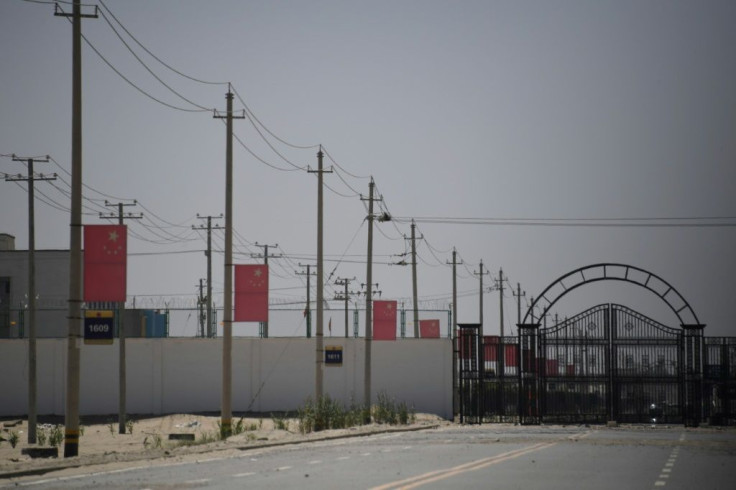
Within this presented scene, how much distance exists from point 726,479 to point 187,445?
592 inches

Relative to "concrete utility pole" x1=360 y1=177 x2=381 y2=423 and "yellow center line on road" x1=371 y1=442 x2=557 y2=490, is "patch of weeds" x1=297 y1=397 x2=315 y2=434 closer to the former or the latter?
"concrete utility pole" x1=360 y1=177 x2=381 y2=423

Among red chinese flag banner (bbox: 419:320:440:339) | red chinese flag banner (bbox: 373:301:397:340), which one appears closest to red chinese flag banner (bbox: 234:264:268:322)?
red chinese flag banner (bbox: 373:301:397:340)

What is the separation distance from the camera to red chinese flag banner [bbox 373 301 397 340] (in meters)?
55.9

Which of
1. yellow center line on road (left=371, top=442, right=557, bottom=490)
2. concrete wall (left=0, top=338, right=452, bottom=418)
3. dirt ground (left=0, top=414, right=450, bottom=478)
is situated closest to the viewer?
yellow center line on road (left=371, top=442, right=557, bottom=490)

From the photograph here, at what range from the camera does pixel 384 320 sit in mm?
56219

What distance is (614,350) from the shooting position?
44.0 meters

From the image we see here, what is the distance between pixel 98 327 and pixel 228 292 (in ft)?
30.8

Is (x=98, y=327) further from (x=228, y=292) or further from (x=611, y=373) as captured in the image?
(x=611, y=373)

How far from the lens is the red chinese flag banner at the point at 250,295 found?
46.0 metres

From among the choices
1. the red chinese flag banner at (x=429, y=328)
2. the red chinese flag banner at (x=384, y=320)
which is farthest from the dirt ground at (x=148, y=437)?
the red chinese flag banner at (x=429, y=328)

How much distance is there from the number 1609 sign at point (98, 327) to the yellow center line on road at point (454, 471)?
9.37 m

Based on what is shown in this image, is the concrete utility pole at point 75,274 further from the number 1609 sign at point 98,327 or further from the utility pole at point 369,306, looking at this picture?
the utility pole at point 369,306

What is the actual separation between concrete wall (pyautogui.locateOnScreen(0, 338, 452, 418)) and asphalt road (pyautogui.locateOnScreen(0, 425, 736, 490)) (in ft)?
88.0

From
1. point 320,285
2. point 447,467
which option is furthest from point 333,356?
point 447,467
